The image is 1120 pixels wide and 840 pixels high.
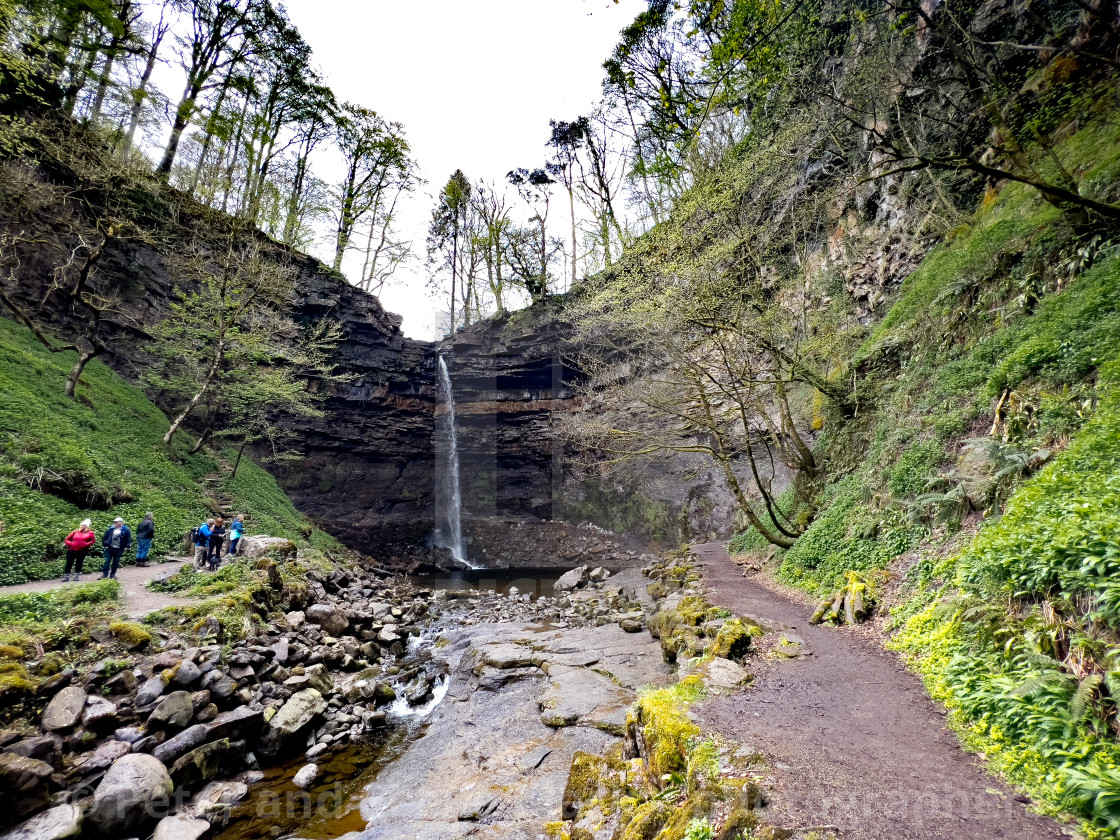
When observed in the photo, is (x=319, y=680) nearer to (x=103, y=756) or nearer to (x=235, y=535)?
(x=103, y=756)

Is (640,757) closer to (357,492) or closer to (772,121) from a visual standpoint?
(772,121)

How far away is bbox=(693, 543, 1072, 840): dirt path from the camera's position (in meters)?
2.34

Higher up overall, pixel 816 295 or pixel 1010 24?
pixel 1010 24

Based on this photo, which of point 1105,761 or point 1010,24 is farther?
point 1010,24

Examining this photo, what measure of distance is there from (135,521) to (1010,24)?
939 inches

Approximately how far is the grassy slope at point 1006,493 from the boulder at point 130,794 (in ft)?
24.7

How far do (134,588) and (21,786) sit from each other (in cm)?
587

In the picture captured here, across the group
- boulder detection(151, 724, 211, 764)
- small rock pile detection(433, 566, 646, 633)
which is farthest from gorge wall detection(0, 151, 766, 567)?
boulder detection(151, 724, 211, 764)

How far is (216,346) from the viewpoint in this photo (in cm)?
1759

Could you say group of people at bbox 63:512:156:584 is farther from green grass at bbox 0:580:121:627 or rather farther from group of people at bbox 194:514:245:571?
group of people at bbox 194:514:245:571

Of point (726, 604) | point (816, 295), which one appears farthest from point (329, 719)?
point (816, 295)

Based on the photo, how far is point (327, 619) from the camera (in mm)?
10617

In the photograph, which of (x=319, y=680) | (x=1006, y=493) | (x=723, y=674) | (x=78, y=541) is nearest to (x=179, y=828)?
(x=319, y=680)

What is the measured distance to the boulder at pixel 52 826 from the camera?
4278 mm
